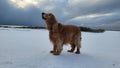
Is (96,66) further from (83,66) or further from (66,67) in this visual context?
(66,67)

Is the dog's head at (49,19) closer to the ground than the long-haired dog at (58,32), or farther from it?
farther from it

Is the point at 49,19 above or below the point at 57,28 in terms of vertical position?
above

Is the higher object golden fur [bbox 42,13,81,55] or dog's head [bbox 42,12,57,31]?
dog's head [bbox 42,12,57,31]

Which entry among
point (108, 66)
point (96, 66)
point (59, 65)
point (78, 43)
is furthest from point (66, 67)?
point (78, 43)

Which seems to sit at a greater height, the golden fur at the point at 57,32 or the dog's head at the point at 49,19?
the dog's head at the point at 49,19

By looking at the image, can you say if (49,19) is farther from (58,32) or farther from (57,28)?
(58,32)

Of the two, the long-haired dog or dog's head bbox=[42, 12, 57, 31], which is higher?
dog's head bbox=[42, 12, 57, 31]

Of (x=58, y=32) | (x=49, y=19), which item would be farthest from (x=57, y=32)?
(x=49, y=19)

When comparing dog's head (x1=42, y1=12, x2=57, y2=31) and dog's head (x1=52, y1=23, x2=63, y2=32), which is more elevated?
dog's head (x1=42, y1=12, x2=57, y2=31)

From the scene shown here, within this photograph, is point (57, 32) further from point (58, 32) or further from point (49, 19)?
point (49, 19)

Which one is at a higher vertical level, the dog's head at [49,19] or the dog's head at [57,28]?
the dog's head at [49,19]

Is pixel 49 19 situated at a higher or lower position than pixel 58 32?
higher

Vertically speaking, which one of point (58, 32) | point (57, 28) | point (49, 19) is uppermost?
point (49, 19)

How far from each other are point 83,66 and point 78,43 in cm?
164
